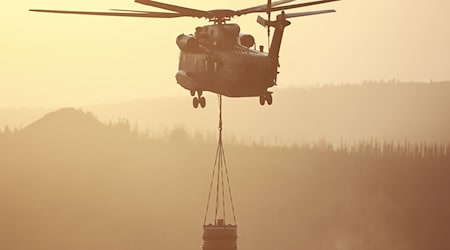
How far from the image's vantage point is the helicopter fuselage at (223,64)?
326 feet

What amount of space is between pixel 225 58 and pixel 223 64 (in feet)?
2.94

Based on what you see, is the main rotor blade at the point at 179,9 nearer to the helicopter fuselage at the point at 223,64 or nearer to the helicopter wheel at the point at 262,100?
the helicopter fuselage at the point at 223,64

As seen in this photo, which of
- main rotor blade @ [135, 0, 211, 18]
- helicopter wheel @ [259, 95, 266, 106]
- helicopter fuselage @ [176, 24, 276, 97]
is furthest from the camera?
helicopter fuselage @ [176, 24, 276, 97]

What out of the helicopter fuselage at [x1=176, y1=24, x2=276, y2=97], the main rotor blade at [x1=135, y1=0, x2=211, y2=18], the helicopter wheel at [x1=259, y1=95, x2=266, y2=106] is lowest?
the helicopter wheel at [x1=259, y1=95, x2=266, y2=106]

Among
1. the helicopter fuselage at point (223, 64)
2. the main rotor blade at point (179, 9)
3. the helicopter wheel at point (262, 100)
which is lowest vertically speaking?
the helicopter wheel at point (262, 100)

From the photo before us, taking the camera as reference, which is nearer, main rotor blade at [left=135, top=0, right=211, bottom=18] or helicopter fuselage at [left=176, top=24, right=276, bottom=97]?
main rotor blade at [left=135, top=0, right=211, bottom=18]

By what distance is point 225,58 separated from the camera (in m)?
102

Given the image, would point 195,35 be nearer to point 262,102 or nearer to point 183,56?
point 183,56

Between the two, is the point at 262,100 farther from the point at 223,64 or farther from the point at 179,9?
the point at 179,9

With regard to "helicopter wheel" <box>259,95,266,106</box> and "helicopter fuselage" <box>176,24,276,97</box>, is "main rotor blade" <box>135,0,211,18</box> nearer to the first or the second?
"helicopter fuselage" <box>176,24,276,97</box>

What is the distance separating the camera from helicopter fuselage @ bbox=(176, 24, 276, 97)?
326ft

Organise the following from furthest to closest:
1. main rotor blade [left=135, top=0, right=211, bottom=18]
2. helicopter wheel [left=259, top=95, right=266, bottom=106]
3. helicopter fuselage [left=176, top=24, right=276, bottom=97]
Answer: helicopter fuselage [left=176, top=24, right=276, bottom=97] → helicopter wheel [left=259, top=95, right=266, bottom=106] → main rotor blade [left=135, top=0, right=211, bottom=18]

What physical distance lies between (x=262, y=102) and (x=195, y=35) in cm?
1152

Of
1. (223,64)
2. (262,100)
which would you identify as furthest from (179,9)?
(262,100)
